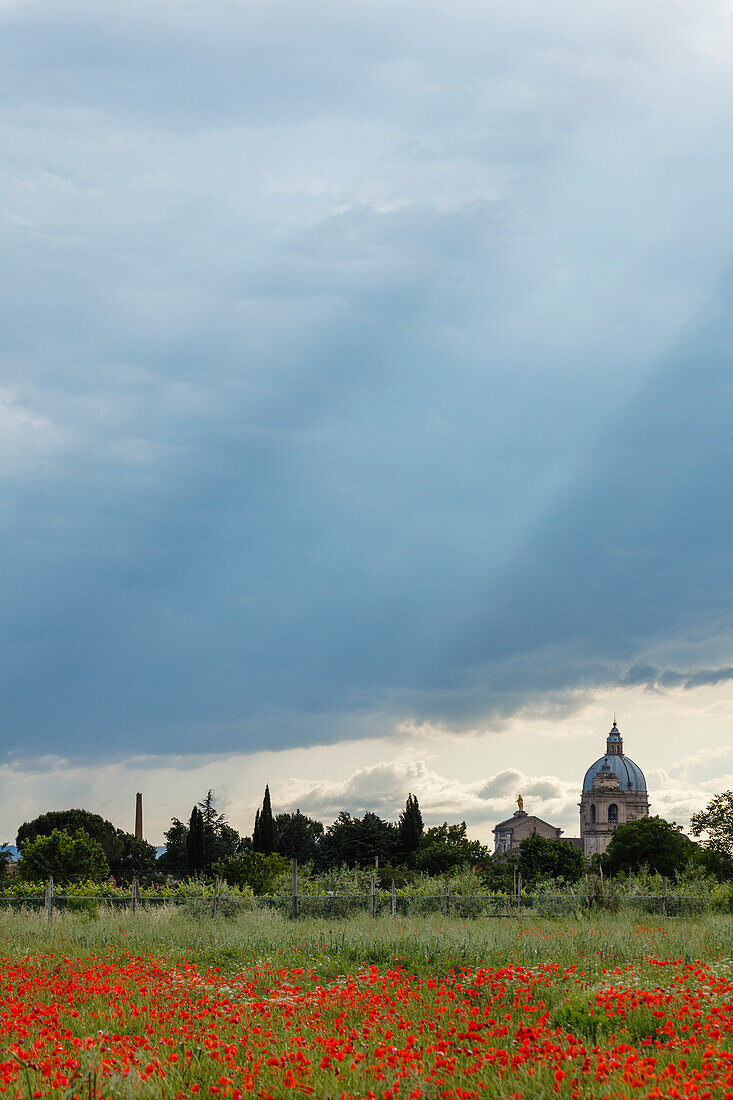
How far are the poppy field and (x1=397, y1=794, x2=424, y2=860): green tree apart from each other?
2443 inches

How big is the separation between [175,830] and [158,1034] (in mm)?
83373

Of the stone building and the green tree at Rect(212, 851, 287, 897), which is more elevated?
the green tree at Rect(212, 851, 287, 897)

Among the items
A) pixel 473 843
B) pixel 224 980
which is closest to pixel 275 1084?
pixel 224 980

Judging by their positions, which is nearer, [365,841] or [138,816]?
[365,841]

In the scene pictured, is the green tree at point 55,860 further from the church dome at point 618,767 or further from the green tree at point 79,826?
the church dome at point 618,767

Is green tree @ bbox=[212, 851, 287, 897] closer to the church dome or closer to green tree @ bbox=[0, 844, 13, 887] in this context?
green tree @ bbox=[0, 844, 13, 887]

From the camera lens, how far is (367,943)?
595 inches

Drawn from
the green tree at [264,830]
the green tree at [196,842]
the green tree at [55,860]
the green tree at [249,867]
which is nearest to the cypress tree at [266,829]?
the green tree at [264,830]

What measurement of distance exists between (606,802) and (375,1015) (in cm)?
15236

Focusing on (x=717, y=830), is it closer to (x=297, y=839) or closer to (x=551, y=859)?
(x=551, y=859)

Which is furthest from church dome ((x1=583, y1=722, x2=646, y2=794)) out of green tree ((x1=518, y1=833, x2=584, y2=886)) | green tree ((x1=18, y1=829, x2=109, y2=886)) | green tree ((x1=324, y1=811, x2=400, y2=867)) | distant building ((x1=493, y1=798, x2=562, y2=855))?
green tree ((x1=18, y1=829, x2=109, y2=886))

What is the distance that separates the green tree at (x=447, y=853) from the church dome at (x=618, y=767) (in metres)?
78.8

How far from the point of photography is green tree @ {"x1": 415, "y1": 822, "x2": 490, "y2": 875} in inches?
2694

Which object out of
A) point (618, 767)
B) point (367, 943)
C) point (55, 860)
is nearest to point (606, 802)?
point (618, 767)
